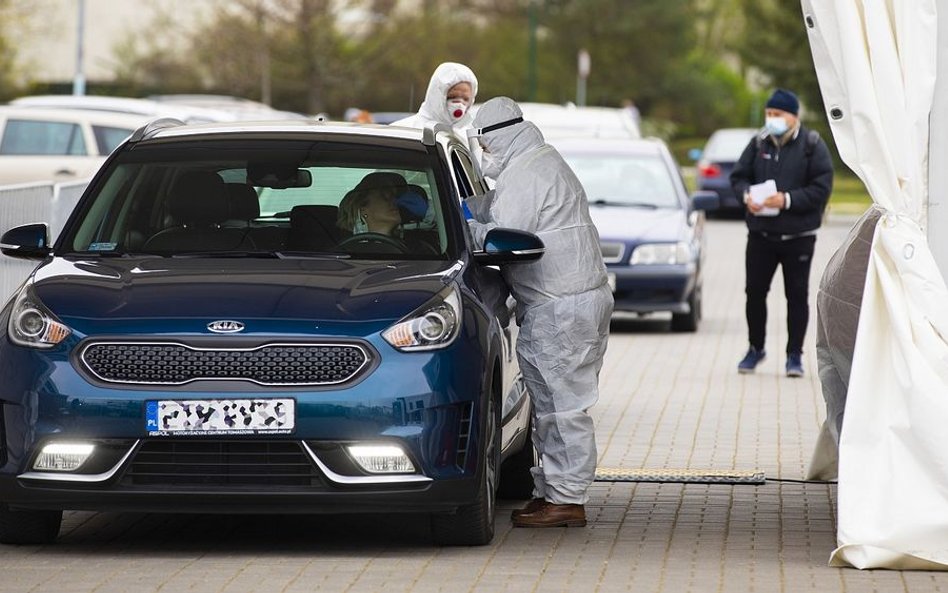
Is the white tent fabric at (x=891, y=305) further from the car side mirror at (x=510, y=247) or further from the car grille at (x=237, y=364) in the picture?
the car grille at (x=237, y=364)

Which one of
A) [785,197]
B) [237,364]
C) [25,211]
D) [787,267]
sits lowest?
[787,267]

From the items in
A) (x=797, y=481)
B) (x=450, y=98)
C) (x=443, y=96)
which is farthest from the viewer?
(x=450, y=98)

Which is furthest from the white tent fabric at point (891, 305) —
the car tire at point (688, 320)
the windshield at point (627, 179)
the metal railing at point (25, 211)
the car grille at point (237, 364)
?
the windshield at point (627, 179)

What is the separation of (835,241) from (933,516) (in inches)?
967

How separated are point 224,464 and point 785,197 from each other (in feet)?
23.8

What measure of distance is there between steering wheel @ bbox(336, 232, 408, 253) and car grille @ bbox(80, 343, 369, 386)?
964 millimetres

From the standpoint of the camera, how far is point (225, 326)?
6.78m

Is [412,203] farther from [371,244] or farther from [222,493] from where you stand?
[222,493]

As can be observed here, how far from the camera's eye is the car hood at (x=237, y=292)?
6801 mm

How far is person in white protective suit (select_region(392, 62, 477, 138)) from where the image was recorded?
438 inches

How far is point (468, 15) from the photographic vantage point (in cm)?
8375

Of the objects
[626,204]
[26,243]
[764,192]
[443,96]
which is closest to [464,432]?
[26,243]

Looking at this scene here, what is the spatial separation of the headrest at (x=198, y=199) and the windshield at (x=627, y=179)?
9701mm

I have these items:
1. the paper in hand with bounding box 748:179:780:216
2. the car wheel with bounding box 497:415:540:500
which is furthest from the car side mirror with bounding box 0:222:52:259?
the paper in hand with bounding box 748:179:780:216
